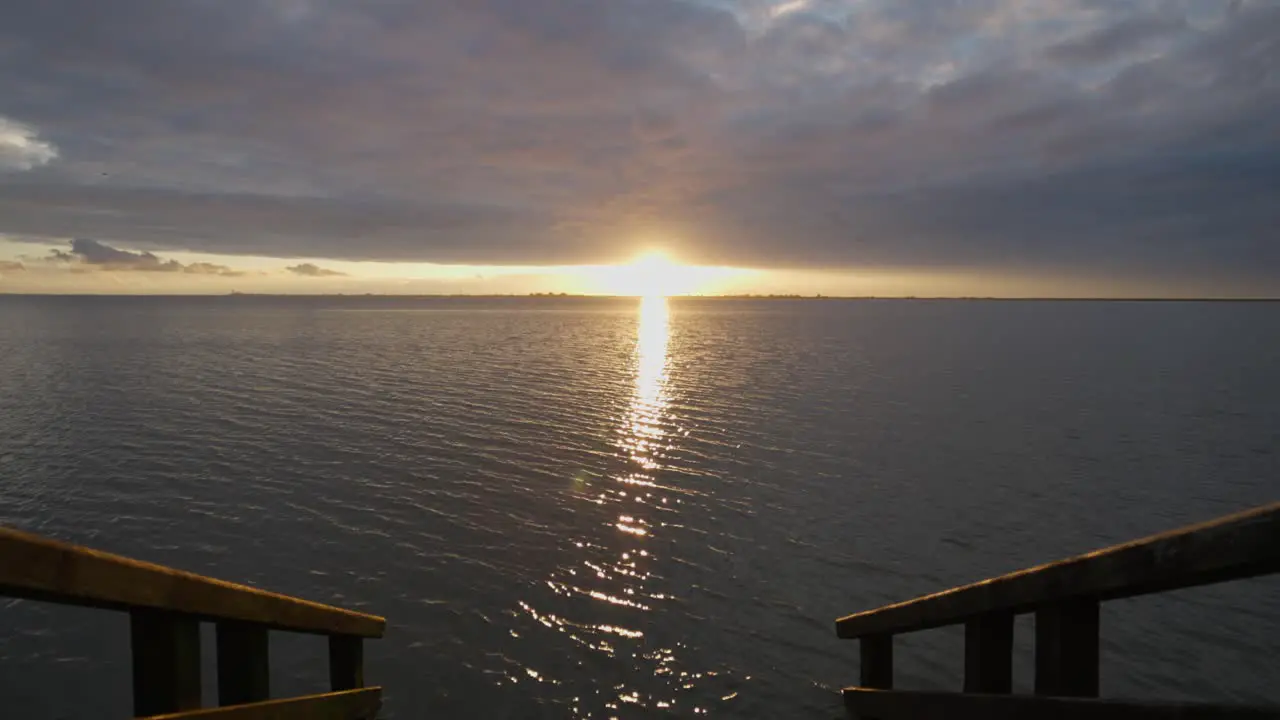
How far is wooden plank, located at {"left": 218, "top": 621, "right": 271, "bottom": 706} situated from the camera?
10.9ft

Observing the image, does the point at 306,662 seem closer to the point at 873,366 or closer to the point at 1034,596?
the point at 1034,596

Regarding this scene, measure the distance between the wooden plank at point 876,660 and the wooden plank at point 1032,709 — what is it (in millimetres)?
666

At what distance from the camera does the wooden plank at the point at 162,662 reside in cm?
266

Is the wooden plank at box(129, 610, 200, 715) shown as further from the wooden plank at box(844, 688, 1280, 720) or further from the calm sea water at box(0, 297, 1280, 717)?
the calm sea water at box(0, 297, 1280, 717)

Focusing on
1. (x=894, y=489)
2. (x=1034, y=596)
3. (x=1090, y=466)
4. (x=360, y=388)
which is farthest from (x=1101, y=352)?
(x=1034, y=596)

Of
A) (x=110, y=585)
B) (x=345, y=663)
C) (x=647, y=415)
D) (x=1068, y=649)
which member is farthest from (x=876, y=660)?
(x=647, y=415)

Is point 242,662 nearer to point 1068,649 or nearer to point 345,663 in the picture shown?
point 345,663

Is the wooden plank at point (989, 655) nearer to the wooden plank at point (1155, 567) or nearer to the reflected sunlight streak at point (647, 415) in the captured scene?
the wooden plank at point (1155, 567)

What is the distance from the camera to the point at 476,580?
1439 centimetres

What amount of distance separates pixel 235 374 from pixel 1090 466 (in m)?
48.7

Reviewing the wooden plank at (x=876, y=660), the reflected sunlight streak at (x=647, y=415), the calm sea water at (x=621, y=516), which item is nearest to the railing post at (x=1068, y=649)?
the wooden plank at (x=876, y=660)

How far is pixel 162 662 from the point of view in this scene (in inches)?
106

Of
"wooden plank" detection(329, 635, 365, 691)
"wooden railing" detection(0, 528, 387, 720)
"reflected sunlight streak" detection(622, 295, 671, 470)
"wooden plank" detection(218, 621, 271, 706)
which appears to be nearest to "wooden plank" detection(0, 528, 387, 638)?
"wooden railing" detection(0, 528, 387, 720)


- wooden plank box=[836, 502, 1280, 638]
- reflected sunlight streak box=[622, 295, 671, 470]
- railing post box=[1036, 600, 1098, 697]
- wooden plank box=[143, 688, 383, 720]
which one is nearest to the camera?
wooden plank box=[836, 502, 1280, 638]
